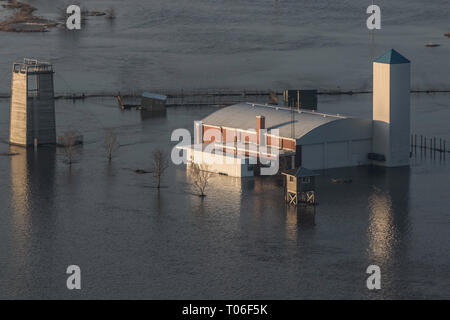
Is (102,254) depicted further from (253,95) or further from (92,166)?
(253,95)

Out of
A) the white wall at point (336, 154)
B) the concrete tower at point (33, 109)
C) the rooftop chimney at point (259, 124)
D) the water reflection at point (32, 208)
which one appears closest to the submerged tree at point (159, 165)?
the rooftop chimney at point (259, 124)

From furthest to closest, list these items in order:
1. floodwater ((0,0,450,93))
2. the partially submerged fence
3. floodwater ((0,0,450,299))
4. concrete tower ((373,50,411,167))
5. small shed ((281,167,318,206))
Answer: floodwater ((0,0,450,93)), the partially submerged fence, concrete tower ((373,50,411,167)), small shed ((281,167,318,206)), floodwater ((0,0,450,299))

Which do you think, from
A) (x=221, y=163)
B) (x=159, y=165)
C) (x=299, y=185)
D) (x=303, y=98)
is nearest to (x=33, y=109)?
(x=159, y=165)

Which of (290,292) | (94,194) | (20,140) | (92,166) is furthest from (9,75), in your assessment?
(290,292)

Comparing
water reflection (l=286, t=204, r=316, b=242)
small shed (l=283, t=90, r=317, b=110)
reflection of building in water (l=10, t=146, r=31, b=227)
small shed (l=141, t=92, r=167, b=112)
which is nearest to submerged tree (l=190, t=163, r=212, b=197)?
water reflection (l=286, t=204, r=316, b=242)

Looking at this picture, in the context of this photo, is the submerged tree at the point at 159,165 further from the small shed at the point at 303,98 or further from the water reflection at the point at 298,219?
the small shed at the point at 303,98

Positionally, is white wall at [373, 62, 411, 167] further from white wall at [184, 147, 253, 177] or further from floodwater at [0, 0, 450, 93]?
floodwater at [0, 0, 450, 93]
